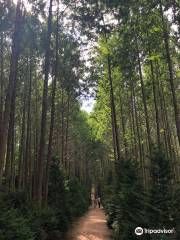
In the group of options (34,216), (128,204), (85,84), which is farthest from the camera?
(85,84)

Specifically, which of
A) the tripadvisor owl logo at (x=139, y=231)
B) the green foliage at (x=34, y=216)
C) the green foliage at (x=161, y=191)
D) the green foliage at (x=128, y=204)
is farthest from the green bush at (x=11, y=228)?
the green foliage at (x=161, y=191)

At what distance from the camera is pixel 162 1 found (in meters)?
14.1

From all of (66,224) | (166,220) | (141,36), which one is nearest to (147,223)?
(166,220)

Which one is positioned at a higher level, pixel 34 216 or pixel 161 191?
pixel 161 191

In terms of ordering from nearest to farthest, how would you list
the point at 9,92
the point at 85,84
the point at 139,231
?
the point at 139,231 → the point at 9,92 → the point at 85,84

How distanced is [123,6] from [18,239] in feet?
35.1

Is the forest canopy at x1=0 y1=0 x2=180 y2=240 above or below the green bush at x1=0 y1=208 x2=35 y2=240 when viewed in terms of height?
above

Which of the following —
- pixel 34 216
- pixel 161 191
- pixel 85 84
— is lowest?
pixel 34 216

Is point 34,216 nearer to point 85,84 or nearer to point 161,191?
point 161,191

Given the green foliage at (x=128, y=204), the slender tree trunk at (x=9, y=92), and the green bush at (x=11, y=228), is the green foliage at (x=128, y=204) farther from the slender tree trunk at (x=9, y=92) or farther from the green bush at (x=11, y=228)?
the slender tree trunk at (x=9, y=92)

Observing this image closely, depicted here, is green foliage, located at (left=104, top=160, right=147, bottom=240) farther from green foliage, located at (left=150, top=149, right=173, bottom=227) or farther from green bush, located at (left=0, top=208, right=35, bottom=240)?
green bush, located at (left=0, top=208, right=35, bottom=240)

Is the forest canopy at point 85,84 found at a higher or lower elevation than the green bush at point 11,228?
higher

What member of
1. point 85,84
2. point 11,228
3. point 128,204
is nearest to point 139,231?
point 128,204

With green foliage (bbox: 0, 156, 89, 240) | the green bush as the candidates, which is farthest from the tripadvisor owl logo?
the green bush
